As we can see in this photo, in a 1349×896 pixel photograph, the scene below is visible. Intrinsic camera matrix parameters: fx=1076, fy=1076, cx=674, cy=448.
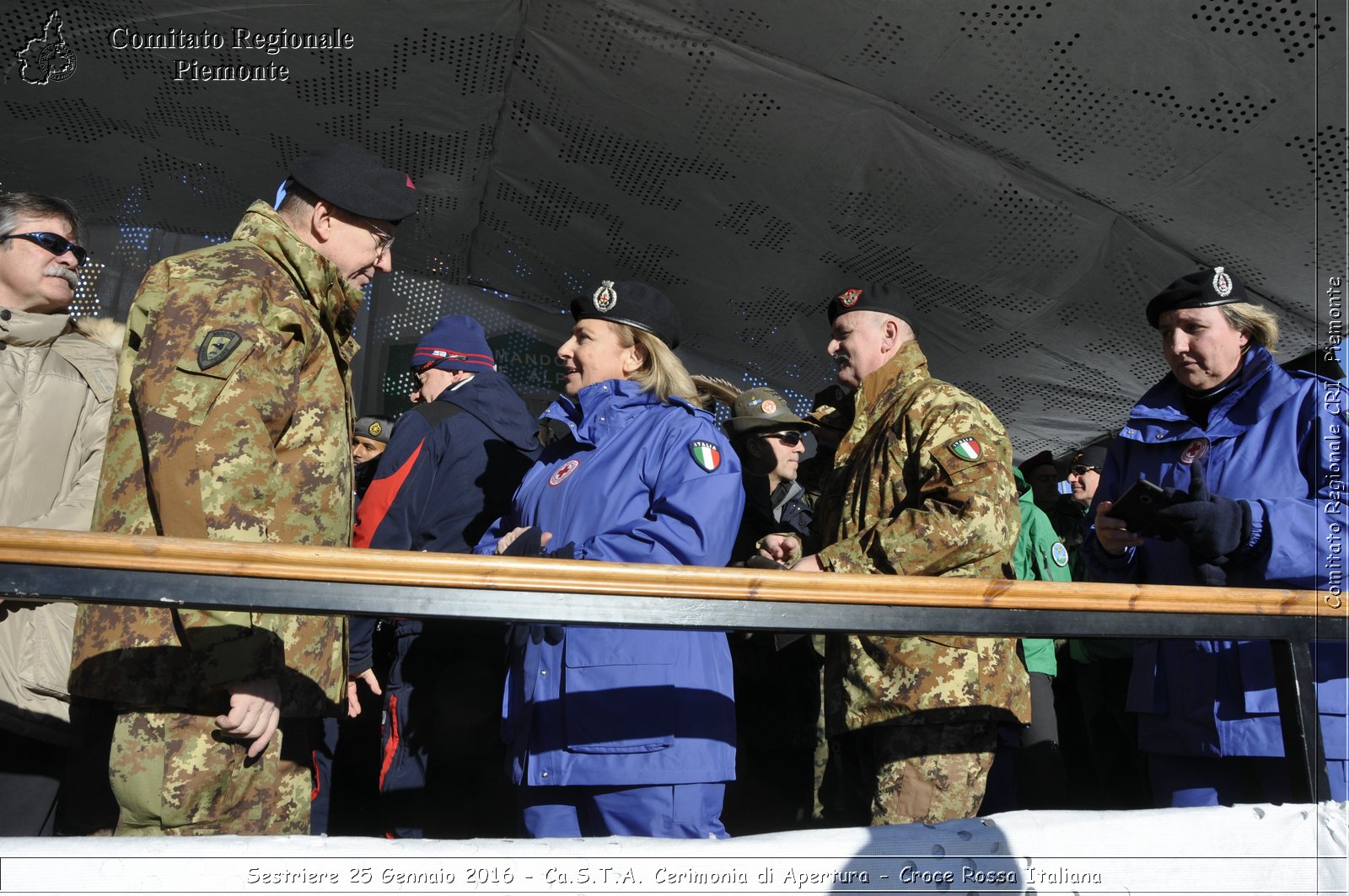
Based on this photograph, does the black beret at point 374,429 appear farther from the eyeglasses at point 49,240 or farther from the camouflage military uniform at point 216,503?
the camouflage military uniform at point 216,503

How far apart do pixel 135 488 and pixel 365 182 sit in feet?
2.98

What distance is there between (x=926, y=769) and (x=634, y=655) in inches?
31.6

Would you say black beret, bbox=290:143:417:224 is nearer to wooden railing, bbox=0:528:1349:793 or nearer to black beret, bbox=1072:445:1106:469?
wooden railing, bbox=0:528:1349:793

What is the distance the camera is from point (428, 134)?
512 cm

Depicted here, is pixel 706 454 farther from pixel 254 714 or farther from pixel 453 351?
pixel 453 351

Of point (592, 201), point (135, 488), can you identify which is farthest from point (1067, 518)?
point (135, 488)

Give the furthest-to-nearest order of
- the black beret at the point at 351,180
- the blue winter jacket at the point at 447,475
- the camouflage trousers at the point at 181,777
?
1. the blue winter jacket at the point at 447,475
2. the black beret at the point at 351,180
3. the camouflage trousers at the point at 181,777

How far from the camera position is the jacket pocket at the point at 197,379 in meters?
2.02

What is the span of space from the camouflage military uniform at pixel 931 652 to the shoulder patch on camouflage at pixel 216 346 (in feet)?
4.69

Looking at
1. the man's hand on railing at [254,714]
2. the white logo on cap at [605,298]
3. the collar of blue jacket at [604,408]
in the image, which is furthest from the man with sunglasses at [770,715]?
the man's hand on railing at [254,714]

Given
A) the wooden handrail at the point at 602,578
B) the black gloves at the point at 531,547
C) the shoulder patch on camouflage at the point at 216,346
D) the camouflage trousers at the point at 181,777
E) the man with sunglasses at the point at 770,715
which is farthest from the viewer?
the man with sunglasses at the point at 770,715

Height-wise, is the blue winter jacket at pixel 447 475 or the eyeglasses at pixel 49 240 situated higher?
the eyeglasses at pixel 49 240

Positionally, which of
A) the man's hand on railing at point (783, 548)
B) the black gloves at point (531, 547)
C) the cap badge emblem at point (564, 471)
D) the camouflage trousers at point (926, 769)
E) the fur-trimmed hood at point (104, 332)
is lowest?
the camouflage trousers at point (926, 769)

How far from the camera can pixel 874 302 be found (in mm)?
3350
